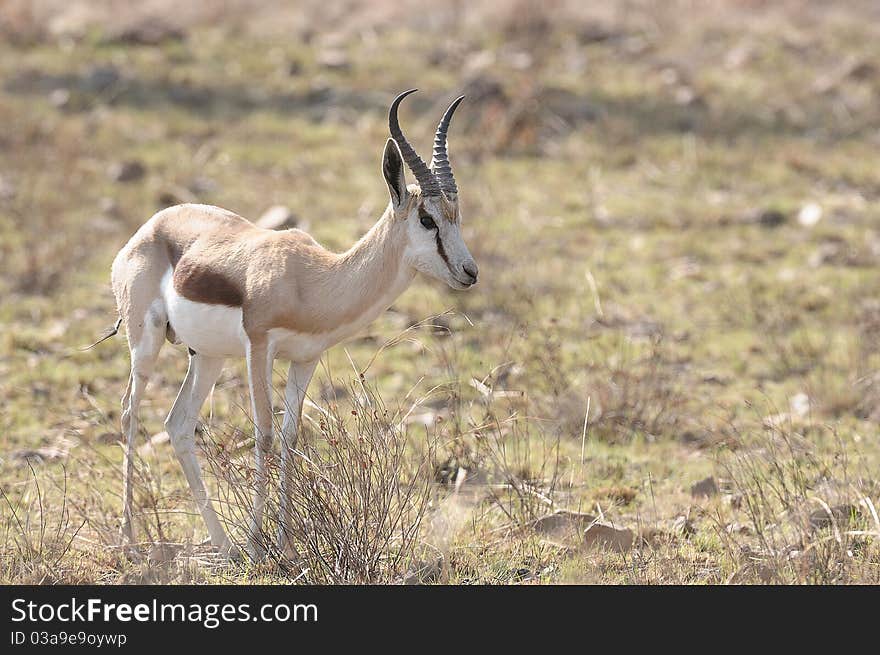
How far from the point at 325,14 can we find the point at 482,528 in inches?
626

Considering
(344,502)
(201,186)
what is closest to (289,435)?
(344,502)

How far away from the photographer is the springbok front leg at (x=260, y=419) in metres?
5.58

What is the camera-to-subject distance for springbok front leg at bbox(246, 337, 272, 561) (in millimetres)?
5579

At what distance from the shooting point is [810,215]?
12.9 metres

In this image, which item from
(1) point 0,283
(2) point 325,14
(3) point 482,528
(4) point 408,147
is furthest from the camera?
(2) point 325,14

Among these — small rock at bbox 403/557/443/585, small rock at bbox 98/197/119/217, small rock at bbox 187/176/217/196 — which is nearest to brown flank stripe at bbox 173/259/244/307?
small rock at bbox 403/557/443/585

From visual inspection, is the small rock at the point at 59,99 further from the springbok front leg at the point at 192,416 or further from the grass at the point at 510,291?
the springbok front leg at the point at 192,416

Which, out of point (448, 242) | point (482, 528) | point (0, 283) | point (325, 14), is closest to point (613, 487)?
point (482, 528)

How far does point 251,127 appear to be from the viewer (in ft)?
50.4

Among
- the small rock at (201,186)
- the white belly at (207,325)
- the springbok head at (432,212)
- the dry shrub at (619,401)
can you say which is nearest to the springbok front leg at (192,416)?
the white belly at (207,325)

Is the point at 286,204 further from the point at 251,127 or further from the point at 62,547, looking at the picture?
the point at 62,547

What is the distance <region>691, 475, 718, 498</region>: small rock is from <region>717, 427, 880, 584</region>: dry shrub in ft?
0.57

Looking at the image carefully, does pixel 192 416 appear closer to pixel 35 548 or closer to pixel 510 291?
pixel 35 548

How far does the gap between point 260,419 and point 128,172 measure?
849 centimetres
